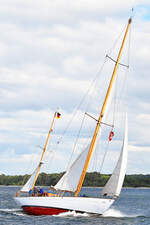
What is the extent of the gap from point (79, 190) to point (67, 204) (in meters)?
2.00

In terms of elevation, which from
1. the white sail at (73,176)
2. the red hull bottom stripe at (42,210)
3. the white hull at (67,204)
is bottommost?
the red hull bottom stripe at (42,210)

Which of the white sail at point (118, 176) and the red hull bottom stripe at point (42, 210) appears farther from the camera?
the red hull bottom stripe at point (42, 210)

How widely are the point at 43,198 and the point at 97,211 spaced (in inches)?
187

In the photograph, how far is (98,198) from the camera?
37469mm

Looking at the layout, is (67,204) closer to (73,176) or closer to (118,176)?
(73,176)

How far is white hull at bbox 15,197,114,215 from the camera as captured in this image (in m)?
37.2

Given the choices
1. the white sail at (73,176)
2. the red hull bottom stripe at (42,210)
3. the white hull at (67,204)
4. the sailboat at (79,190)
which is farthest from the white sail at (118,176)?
the red hull bottom stripe at (42,210)

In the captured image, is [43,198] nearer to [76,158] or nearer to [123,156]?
[76,158]

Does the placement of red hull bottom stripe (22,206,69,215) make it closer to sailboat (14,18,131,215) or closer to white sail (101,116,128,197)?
sailboat (14,18,131,215)

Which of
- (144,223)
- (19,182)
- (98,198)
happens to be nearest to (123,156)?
(98,198)

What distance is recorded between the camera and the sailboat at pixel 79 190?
37.3 metres

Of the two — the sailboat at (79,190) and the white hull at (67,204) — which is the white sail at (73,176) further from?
the white hull at (67,204)

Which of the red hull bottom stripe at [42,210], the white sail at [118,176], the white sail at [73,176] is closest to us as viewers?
the white sail at [118,176]

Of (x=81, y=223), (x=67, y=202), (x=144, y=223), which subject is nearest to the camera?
(x=81, y=223)
